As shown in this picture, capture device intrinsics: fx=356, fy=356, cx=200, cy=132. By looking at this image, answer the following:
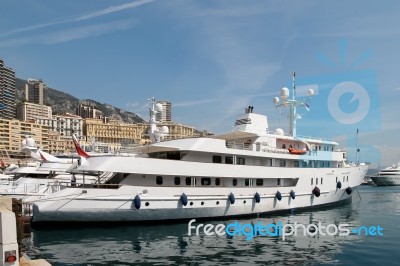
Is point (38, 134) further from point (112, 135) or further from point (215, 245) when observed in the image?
point (215, 245)

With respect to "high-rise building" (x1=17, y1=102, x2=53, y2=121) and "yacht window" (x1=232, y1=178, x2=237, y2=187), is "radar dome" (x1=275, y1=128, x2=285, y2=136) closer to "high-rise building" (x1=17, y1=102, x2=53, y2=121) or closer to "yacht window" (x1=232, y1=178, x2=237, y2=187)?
"yacht window" (x1=232, y1=178, x2=237, y2=187)

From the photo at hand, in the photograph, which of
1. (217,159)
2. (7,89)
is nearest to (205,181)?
(217,159)

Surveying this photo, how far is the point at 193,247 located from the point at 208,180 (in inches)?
299

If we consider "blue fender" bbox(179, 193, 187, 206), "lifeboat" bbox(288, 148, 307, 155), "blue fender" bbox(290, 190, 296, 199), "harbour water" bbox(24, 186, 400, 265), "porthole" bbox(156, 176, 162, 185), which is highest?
"lifeboat" bbox(288, 148, 307, 155)

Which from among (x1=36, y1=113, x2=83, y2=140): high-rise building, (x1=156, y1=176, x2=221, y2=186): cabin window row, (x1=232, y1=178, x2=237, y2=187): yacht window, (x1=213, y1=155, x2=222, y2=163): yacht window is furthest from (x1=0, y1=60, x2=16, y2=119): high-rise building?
(x1=232, y1=178, x2=237, y2=187): yacht window

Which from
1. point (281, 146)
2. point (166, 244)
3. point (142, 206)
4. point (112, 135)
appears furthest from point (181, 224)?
point (112, 135)

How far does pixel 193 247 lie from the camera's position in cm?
1647

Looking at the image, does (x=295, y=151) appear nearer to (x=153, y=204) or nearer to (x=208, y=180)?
(x=208, y=180)

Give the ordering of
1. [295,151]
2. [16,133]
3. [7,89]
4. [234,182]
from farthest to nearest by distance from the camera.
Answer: [7,89] < [16,133] < [295,151] < [234,182]

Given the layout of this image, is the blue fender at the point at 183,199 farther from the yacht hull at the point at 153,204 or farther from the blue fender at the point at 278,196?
the blue fender at the point at 278,196

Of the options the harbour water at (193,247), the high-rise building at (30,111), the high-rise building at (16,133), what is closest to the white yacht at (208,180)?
the harbour water at (193,247)

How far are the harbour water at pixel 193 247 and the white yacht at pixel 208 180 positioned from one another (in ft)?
3.83

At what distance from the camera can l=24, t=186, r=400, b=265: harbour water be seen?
46.6 feet

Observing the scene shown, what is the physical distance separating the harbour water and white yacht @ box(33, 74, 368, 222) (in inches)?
46.0
